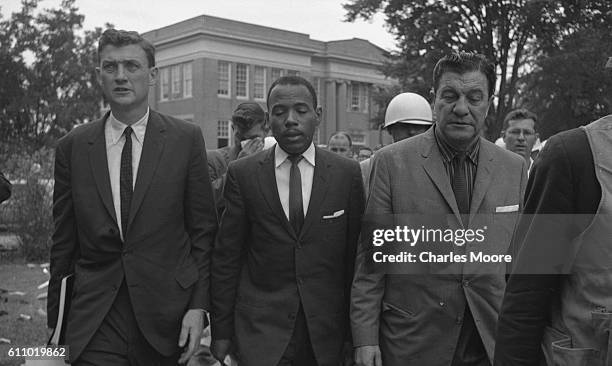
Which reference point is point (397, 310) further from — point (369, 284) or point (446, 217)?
point (446, 217)

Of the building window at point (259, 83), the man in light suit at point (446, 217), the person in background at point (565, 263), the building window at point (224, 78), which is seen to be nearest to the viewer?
the person in background at point (565, 263)

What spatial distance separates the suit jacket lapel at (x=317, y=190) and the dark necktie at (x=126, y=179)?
32.7 inches

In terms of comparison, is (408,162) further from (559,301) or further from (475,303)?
(559,301)

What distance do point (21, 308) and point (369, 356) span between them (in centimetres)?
668

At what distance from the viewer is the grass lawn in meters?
6.75

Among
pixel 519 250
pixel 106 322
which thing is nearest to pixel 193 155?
pixel 106 322

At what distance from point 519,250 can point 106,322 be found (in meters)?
1.95

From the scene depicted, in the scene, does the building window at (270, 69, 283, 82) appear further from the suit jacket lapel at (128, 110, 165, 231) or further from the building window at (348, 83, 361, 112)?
the suit jacket lapel at (128, 110, 165, 231)

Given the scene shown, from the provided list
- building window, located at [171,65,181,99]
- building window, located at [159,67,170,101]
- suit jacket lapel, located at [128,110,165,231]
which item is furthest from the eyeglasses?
building window, located at [159,67,170,101]

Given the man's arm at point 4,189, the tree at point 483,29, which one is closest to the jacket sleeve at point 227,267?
the man's arm at point 4,189

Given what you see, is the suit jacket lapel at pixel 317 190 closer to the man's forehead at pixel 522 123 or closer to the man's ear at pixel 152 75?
the man's ear at pixel 152 75

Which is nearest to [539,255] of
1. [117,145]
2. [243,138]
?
[117,145]

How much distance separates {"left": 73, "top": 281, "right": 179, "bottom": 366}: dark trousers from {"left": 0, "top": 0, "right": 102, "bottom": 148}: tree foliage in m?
26.7

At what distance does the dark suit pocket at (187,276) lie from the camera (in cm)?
320
